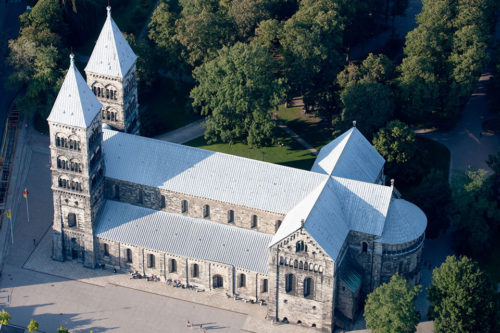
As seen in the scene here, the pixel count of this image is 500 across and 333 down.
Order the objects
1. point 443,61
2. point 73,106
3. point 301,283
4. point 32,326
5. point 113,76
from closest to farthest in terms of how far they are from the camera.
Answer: point 301,283
point 32,326
point 73,106
point 113,76
point 443,61

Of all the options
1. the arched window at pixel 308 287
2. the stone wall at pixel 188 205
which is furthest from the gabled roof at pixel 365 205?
the stone wall at pixel 188 205

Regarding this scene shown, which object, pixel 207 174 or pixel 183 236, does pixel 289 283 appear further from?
pixel 207 174

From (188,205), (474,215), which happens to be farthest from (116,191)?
(474,215)

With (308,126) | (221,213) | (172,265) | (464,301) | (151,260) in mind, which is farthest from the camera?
(308,126)

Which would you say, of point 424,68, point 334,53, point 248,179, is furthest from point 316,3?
point 248,179

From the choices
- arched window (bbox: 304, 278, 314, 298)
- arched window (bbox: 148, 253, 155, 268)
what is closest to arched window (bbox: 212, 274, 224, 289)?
arched window (bbox: 148, 253, 155, 268)

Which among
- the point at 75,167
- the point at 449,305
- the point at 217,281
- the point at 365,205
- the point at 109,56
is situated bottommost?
the point at 217,281
